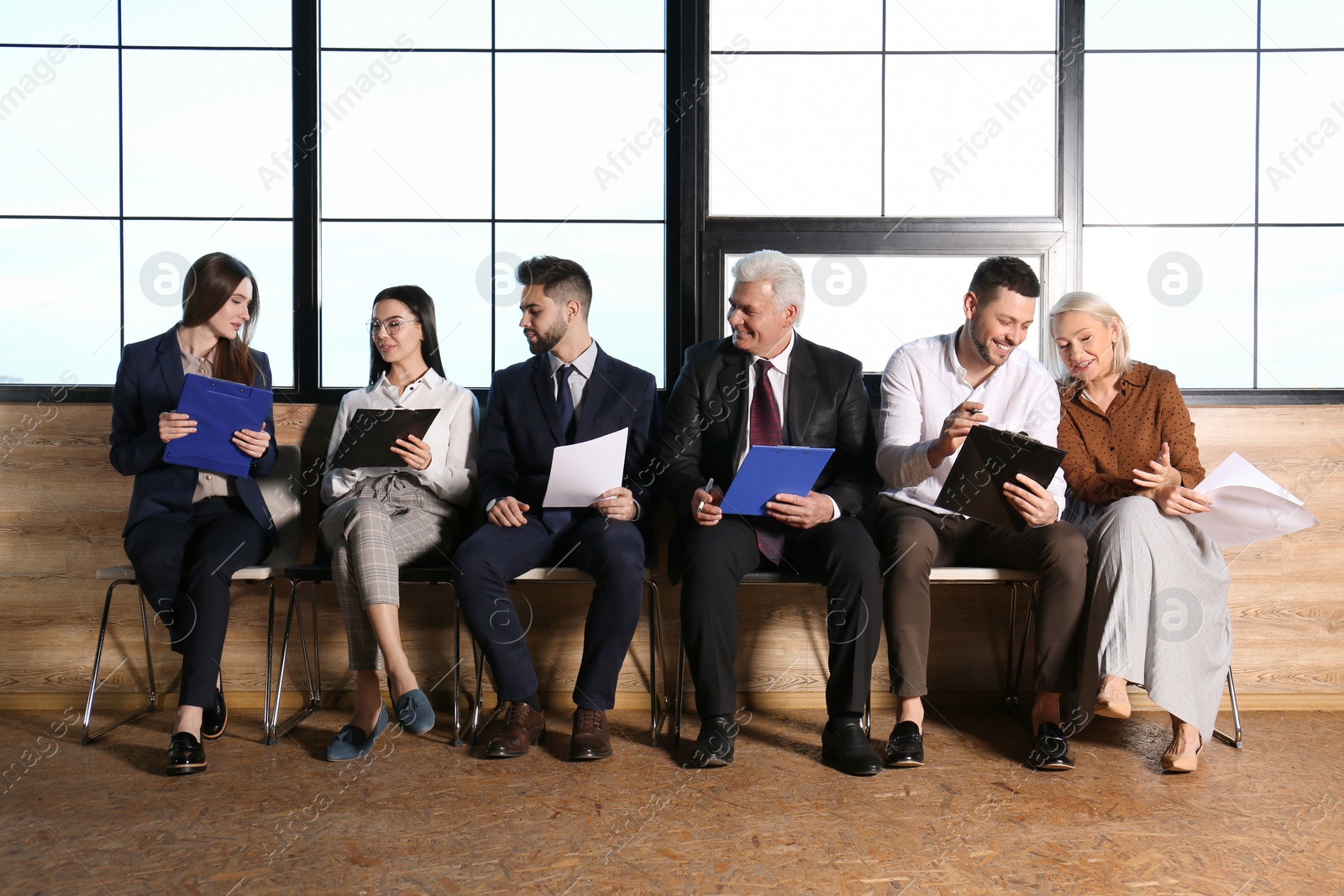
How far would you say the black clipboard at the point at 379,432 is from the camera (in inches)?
96.6

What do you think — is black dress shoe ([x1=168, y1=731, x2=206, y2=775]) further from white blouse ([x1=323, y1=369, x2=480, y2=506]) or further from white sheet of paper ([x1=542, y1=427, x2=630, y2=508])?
white sheet of paper ([x1=542, y1=427, x2=630, y2=508])

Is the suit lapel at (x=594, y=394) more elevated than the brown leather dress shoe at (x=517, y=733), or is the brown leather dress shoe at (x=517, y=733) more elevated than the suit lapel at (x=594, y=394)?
the suit lapel at (x=594, y=394)

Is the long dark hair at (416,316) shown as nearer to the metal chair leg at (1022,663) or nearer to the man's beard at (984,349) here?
the man's beard at (984,349)

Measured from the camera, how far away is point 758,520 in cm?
251

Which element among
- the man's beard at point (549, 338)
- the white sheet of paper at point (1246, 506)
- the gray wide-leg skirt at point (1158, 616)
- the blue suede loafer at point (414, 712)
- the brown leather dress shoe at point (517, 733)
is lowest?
the brown leather dress shoe at point (517, 733)

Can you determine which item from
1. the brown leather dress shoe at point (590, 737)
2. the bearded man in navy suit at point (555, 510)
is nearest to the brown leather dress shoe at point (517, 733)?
the bearded man in navy suit at point (555, 510)

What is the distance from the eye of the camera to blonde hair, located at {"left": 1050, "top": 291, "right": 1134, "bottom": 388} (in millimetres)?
2564

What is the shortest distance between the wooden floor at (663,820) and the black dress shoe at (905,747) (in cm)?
3

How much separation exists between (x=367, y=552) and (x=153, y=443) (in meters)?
0.72

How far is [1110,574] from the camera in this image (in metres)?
2.32

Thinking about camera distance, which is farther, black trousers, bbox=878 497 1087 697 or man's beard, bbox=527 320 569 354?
man's beard, bbox=527 320 569 354

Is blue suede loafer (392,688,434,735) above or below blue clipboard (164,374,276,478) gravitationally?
below

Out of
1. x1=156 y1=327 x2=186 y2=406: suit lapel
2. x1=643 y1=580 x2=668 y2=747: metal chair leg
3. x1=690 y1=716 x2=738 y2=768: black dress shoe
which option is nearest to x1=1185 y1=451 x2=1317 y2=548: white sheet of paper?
x1=690 y1=716 x2=738 y2=768: black dress shoe

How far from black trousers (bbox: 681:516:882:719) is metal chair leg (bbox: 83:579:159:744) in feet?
5.21
